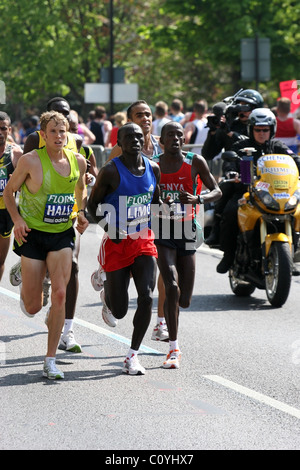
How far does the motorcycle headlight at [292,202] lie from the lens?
11.3 meters

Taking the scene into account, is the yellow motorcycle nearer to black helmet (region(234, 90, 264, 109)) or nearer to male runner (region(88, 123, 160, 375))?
black helmet (region(234, 90, 264, 109))

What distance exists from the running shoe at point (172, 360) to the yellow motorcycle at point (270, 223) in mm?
2573

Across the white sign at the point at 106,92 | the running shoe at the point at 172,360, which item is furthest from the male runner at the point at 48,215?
the white sign at the point at 106,92

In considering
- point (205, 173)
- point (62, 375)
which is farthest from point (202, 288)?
point (62, 375)

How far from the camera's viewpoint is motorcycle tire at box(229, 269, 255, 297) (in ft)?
39.5

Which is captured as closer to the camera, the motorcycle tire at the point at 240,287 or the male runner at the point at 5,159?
the male runner at the point at 5,159

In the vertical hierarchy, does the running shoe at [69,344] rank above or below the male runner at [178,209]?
below

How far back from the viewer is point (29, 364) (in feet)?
28.2

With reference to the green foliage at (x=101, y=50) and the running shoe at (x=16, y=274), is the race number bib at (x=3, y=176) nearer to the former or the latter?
the running shoe at (x=16, y=274)

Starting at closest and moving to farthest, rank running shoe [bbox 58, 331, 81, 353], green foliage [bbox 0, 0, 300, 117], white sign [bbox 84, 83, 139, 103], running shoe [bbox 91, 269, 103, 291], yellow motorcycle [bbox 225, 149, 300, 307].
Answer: running shoe [bbox 58, 331, 81, 353] < running shoe [bbox 91, 269, 103, 291] < yellow motorcycle [bbox 225, 149, 300, 307] < white sign [bbox 84, 83, 139, 103] < green foliage [bbox 0, 0, 300, 117]

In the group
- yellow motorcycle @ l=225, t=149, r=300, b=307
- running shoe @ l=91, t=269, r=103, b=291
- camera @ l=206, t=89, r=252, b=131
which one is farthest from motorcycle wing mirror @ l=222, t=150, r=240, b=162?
running shoe @ l=91, t=269, r=103, b=291

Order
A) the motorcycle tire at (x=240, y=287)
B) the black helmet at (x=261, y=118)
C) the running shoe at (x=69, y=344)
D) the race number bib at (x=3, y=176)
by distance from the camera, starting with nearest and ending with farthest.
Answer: the running shoe at (x=69, y=344) → the race number bib at (x=3, y=176) → the black helmet at (x=261, y=118) → the motorcycle tire at (x=240, y=287)

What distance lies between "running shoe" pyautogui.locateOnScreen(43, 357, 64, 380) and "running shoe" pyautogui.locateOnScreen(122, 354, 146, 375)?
18.4 inches
